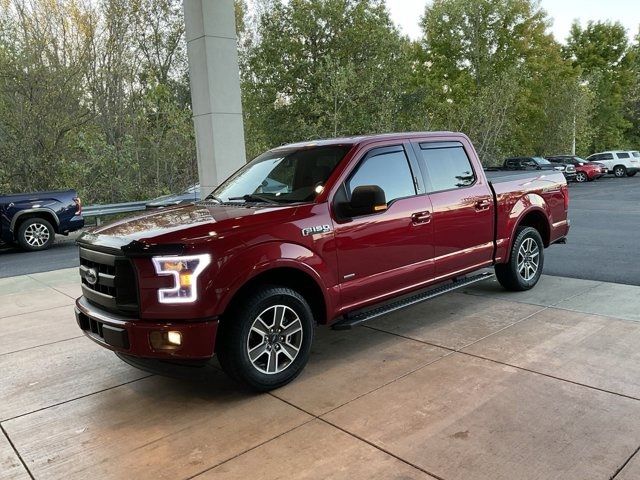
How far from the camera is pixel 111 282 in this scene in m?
3.80

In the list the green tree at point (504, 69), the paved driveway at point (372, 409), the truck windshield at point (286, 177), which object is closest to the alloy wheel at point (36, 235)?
the paved driveway at point (372, 409)

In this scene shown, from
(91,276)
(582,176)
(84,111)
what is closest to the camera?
(91,276)

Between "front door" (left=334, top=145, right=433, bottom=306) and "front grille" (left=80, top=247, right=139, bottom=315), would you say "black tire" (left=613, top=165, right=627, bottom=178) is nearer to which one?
"front door" (left=334, top=145, right=433, bottom=306)

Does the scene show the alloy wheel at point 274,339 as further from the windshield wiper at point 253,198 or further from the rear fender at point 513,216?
the rear fender at point 513,216

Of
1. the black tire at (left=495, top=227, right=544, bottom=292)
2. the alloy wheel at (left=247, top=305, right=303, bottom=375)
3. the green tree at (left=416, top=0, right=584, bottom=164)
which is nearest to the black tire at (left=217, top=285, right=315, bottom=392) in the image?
the alloy wheel at (left=247, top=305, right=303, bottom=375)

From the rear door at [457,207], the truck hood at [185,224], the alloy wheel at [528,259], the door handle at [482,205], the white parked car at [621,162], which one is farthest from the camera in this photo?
the white parked car at [621,162]

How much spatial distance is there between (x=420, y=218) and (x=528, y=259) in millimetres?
2251

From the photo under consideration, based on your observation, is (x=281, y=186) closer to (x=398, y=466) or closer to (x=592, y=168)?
(x=398, y=466)

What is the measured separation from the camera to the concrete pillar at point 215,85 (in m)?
8.36

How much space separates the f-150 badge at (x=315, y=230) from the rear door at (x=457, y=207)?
4.45 ft

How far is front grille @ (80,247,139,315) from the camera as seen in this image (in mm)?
3686

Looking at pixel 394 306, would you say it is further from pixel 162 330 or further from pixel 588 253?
pixel 588 253

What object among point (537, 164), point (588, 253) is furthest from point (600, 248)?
point (537, 164)

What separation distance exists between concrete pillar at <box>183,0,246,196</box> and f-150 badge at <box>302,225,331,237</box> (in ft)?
15.9
